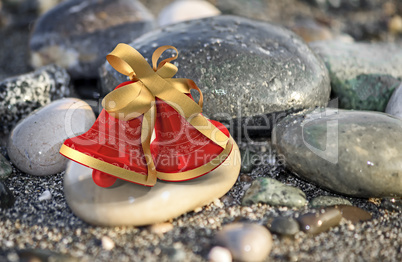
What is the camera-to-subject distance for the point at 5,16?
5.79 metres

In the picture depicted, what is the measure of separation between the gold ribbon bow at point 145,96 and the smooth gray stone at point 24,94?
1587mm

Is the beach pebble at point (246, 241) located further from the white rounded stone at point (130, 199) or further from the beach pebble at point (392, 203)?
the beach pebble at point (392, 203)

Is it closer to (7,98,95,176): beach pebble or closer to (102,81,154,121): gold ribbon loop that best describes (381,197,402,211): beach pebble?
(102,81,154,121): gold ribbon loop

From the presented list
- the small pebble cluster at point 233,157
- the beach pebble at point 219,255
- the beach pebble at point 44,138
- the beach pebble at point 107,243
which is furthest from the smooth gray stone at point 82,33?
the beach pebble at point 219,255

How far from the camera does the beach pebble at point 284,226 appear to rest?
2.13 m

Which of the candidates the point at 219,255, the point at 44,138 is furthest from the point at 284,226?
the point at 44,138

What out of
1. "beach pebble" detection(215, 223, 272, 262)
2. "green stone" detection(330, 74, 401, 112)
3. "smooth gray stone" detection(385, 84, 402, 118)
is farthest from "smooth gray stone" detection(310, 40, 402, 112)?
"beach pebble" detection(215, 223, 272, 262)

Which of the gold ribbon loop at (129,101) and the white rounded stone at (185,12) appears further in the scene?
the white rounded stone at (185,12)

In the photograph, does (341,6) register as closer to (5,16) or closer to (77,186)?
(5,16)

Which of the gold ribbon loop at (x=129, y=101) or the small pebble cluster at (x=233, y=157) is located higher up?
the gold ribbon loop at (x=129, y=101)

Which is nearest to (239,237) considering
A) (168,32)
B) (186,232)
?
(186,232)

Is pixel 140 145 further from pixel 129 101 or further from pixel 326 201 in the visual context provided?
pixel 326 201

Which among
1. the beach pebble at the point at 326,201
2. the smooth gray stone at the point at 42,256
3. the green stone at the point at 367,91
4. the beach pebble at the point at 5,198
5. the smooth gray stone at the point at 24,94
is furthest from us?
the green stone at the point at 367,91

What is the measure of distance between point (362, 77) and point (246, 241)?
2.17 meters
